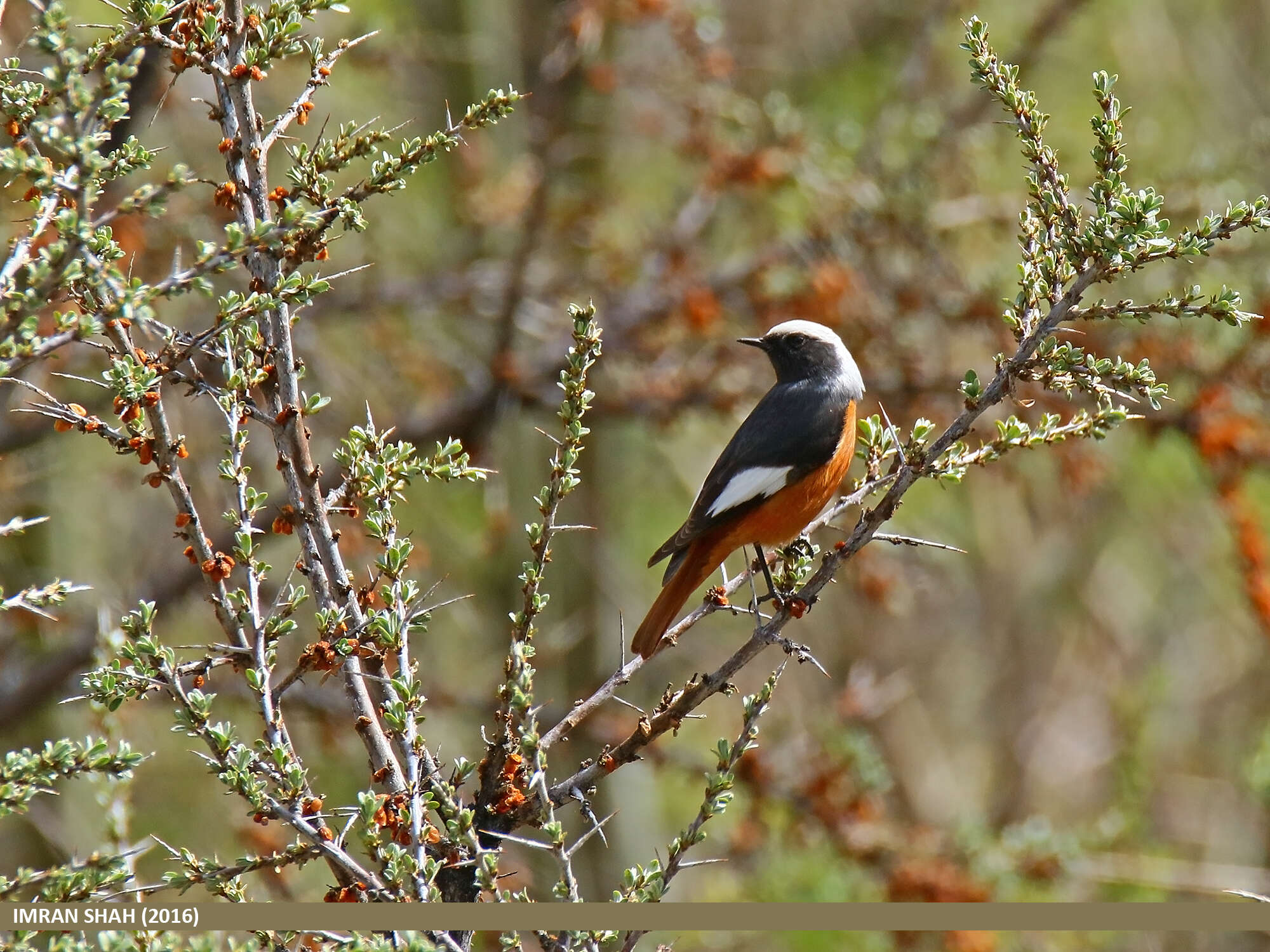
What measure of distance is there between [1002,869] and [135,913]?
4.76 meters

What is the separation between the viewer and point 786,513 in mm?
4418

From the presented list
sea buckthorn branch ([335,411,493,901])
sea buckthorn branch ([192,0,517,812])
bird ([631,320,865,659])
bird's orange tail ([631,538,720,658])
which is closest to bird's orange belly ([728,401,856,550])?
bird ([631,320,865,659])

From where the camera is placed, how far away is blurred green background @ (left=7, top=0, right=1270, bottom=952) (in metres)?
6.35

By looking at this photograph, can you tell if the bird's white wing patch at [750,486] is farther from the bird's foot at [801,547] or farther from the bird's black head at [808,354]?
the bird's black head at [808,354]

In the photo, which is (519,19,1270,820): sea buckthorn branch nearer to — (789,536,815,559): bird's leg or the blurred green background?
(789,536,815,559): bird's leg

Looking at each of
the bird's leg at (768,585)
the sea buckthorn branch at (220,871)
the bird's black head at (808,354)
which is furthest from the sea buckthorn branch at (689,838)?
the bird's black head at (808,354)

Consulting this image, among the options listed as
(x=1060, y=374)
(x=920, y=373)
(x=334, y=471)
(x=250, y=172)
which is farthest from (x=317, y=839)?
(x=334, y=471)

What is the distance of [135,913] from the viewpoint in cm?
262

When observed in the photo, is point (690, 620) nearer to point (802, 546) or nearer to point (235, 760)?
point (235, 760)

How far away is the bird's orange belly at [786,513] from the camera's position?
173 inches

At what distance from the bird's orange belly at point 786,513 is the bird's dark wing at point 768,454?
0.03 meters

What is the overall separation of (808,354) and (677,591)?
1583 millimetres

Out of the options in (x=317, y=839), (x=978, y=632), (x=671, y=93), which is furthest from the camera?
(x=978, y=632)

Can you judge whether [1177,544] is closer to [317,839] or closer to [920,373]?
[920,373]
